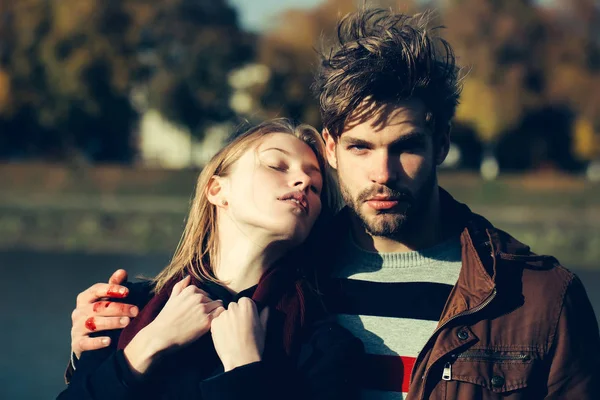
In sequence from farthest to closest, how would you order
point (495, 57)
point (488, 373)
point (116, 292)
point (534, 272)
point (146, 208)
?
point (495, 57) → point (146, 208) → point (116, 292) → point (534, 272) → point (488, 373)

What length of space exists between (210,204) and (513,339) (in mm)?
1371

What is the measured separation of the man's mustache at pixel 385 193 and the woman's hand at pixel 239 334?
0.59 m

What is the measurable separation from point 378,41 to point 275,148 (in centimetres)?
57

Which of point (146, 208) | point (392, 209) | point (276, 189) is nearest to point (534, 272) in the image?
point (392, 209)

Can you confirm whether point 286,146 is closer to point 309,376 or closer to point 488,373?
point 309,376

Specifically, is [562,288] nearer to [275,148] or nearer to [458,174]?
[275,148]

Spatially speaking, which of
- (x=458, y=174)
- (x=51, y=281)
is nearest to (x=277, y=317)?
(x=51, y=281)

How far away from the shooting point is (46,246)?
89.2 feet

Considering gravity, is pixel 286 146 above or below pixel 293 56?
below

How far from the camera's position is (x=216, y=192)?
4043mm

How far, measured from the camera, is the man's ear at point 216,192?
398cm

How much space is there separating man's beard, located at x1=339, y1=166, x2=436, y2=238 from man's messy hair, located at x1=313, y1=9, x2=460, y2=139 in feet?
0.85

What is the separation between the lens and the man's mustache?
3.70 meters

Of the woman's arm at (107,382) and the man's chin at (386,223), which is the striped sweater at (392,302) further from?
the woman's arm at (107,382)
